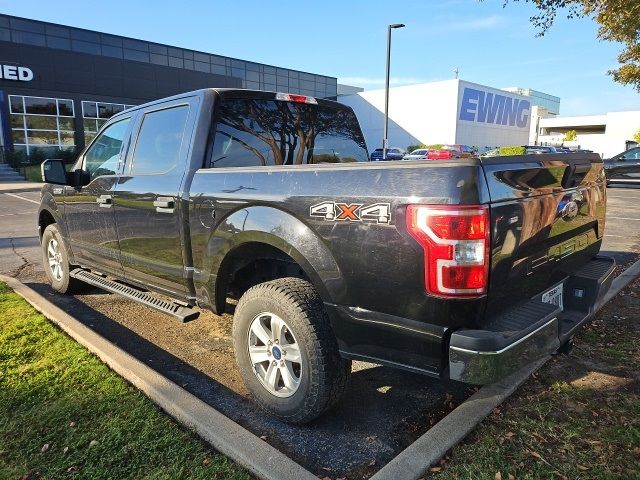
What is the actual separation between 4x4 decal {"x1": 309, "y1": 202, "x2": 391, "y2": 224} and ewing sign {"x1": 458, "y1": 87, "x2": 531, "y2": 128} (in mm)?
43300

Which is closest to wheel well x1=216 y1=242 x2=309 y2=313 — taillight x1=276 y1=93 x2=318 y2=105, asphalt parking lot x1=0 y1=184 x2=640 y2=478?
asphalt parking lot x1=0 y1=184 x2=640 y2=478

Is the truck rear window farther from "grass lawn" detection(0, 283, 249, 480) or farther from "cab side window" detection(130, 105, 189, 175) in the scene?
"grass lawn" detection(0, 283, 249, 480)

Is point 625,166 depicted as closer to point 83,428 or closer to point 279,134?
point 279,134

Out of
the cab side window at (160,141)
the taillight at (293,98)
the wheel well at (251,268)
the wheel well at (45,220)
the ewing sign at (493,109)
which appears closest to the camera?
the wheel well at (251,268)

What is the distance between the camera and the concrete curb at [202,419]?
228cm

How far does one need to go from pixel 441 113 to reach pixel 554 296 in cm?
4290

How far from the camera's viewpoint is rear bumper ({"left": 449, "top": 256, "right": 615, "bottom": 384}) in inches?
83.4

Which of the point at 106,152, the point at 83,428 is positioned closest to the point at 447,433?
the point at 83,428

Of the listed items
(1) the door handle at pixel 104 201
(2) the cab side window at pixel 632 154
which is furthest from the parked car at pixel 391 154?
(1) the door handle at pixel 104 201

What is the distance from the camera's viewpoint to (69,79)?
27406 millimetres

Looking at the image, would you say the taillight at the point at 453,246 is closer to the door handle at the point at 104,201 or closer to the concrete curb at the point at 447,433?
the concrete curb at the point at 447,433

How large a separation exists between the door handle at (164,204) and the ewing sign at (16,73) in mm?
27291

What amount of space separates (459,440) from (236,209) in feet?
6.00

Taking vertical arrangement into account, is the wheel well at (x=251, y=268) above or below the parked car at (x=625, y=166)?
below
